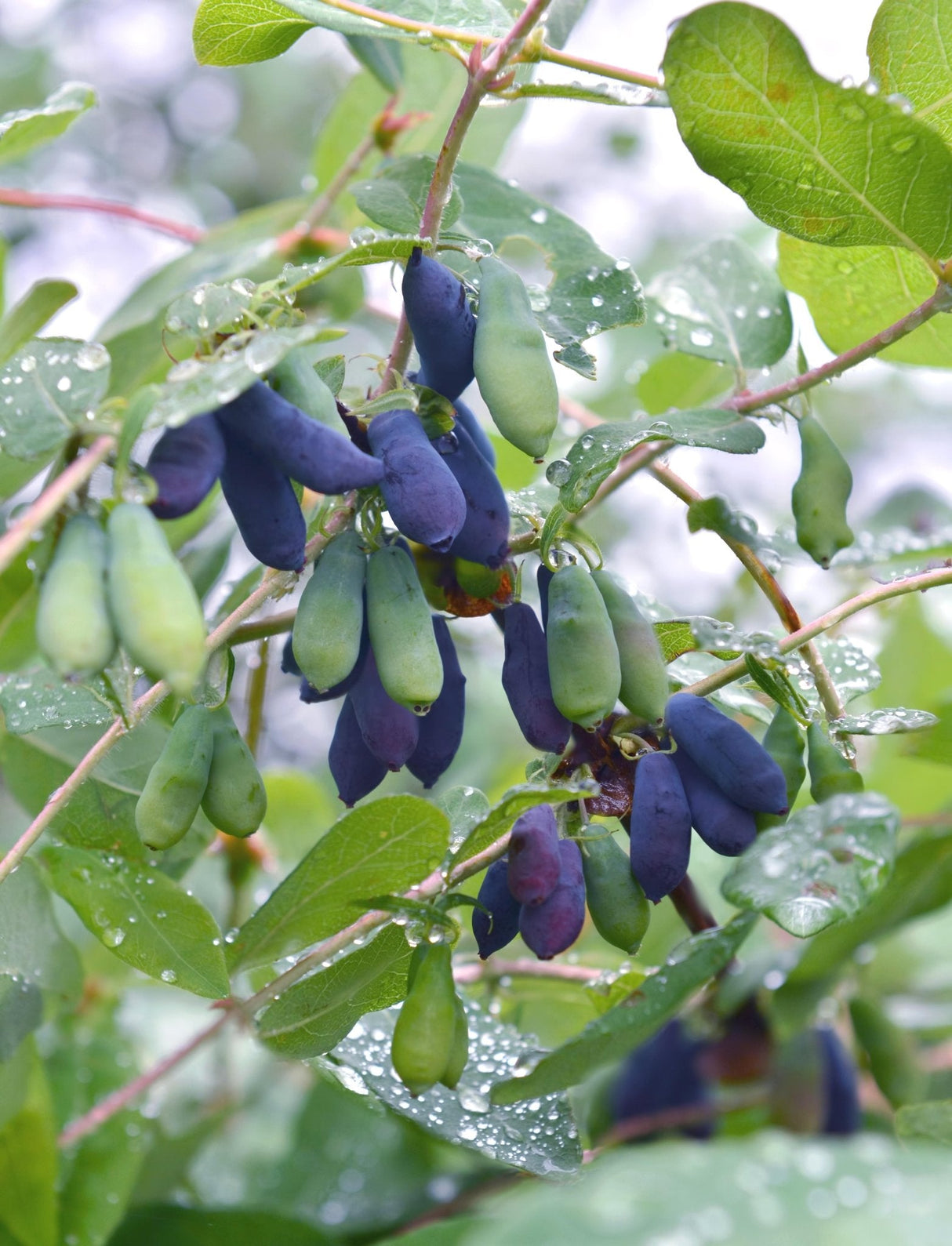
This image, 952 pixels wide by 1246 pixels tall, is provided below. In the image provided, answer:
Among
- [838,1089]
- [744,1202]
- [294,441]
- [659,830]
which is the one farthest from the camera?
[838,1089]

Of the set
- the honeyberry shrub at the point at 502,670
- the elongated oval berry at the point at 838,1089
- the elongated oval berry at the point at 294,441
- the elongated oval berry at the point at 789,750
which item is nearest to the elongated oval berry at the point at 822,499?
the honeyberry shrub at the point at 502,670

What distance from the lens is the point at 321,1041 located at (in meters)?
0.84

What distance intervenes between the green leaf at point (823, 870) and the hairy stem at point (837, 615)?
15 cm

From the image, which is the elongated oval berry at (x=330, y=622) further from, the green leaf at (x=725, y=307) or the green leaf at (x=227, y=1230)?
the green leaf at (x=227, y=1230)

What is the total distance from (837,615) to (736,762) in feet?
0.46

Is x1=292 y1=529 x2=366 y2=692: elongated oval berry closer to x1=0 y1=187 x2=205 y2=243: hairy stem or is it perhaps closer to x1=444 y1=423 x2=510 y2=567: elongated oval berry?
x1=444 y1=423 x2=510 y2=567: elongated oval berry

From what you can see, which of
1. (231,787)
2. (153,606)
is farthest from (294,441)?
(231,787)

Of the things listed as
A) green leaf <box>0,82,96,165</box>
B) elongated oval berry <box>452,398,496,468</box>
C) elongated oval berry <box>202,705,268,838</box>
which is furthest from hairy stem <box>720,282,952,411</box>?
green leaf <box>0,82,96,165</box>

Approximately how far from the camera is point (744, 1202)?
423 millimetres

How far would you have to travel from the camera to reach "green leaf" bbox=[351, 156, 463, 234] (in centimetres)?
89

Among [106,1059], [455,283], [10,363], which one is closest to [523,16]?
[455,283]

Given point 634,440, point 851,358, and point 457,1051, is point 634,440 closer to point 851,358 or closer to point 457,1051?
point 851,358

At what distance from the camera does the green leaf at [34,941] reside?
3.14ft

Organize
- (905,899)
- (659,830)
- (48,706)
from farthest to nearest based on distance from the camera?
(905,899)
(48,706)
(659,830)
